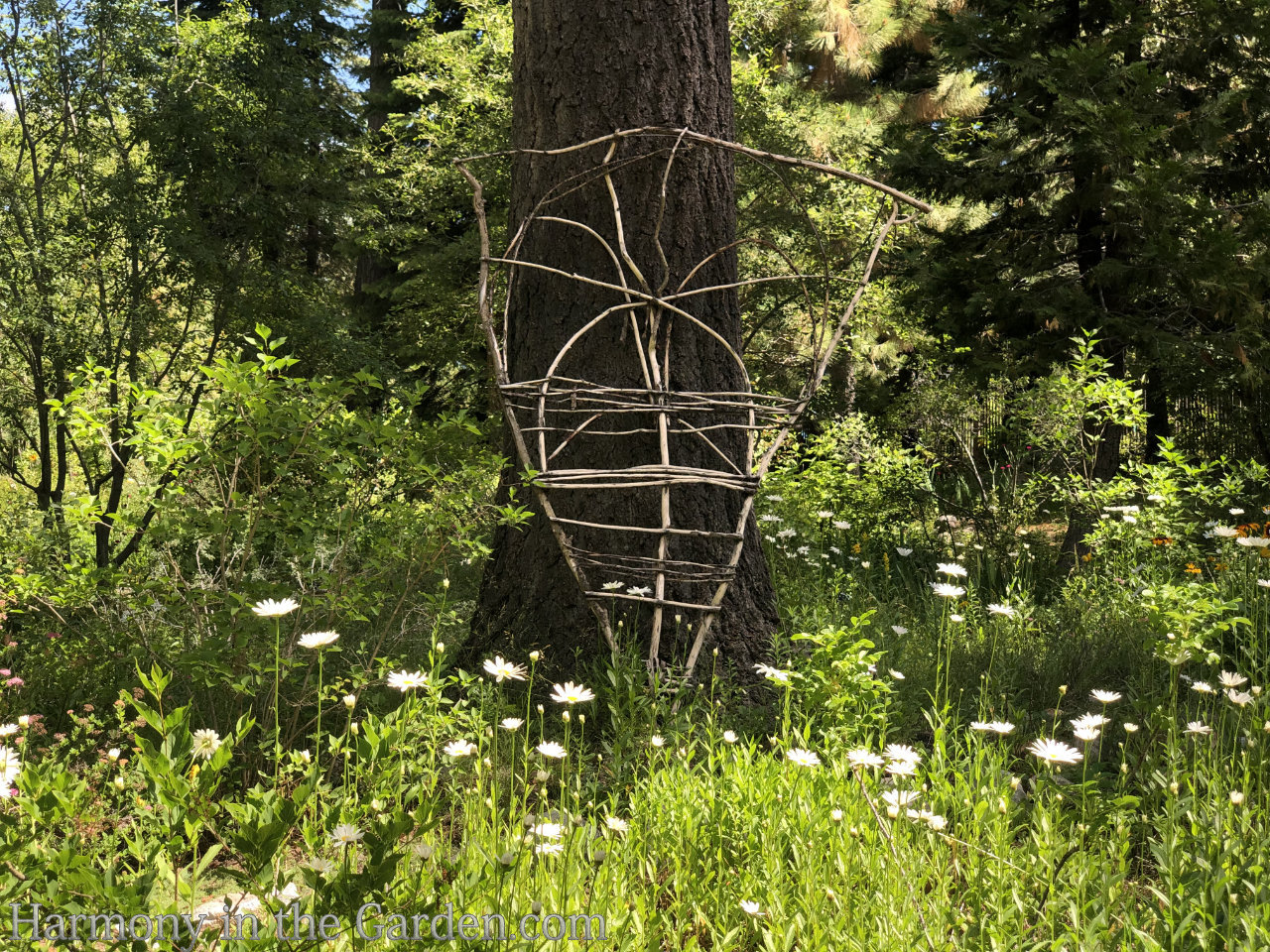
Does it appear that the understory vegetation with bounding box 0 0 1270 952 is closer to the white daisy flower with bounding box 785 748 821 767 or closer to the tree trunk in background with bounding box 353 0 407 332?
the white daisy flower with bounding box 785 748 821 767

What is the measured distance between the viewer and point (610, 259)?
10.6ft

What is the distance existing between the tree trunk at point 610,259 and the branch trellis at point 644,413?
3 cm

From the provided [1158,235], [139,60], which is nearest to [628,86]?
[1158,235]

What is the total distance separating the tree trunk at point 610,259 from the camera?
10.1 feet

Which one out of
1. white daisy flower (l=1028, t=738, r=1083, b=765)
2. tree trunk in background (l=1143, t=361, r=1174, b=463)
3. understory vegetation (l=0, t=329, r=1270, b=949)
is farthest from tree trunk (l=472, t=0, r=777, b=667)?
tree trunk in background (l=1143, t=361, r=1174, b=463)

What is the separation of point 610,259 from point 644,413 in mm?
535

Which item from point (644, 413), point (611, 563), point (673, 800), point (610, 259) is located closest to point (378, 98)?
point (610, 259)

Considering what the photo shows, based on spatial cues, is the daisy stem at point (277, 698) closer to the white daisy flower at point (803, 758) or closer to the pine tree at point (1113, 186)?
the white daisy flower at point (803, 758)

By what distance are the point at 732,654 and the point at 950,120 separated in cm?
600

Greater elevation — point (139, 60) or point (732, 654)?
point (139, 60)

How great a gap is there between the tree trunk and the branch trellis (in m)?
0.03

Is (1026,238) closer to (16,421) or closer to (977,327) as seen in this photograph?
(977,327)

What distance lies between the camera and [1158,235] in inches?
216

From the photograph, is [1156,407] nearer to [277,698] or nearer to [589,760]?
[589,760]
